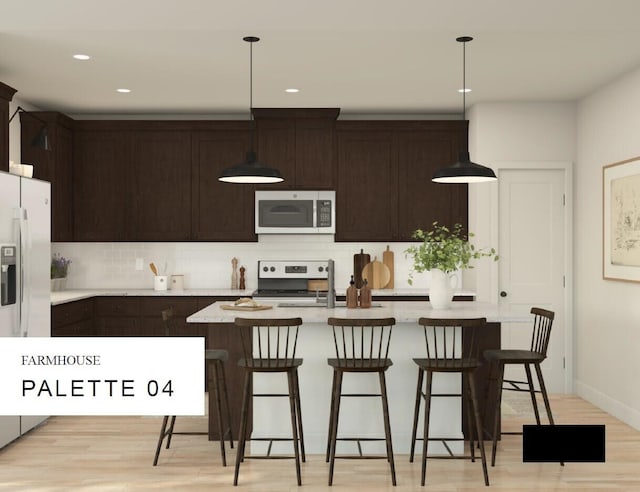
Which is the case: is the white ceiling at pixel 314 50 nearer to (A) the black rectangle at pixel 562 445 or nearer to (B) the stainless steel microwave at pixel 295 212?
(B) the stainless steel microwave at pixel 295 212

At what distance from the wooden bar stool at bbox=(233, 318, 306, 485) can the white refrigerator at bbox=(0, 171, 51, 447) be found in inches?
59.4

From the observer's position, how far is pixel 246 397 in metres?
4.22

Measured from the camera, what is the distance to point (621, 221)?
5.68 m

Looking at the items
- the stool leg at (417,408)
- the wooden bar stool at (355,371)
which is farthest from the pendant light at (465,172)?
the stool leg at (417,408)

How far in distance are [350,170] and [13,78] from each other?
2984mm

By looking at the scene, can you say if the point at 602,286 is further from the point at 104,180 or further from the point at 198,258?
the point at 104,180

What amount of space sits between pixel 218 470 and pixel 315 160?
3399 millimetres

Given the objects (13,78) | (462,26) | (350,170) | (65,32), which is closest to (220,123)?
(350,170)

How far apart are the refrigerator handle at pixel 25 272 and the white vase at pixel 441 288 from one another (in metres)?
2.68

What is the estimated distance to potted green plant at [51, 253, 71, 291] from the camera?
23.0 ft

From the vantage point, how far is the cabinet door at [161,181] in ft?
23.3

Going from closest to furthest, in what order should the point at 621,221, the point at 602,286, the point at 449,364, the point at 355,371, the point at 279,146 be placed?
1. the point at 355,371
2. the point at 449,364
3. the point at 621,221
4. the point at 602,286
5. the point at 279,146

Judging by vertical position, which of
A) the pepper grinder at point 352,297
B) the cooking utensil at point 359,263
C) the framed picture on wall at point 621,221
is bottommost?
the pepper grinder at point 352,297

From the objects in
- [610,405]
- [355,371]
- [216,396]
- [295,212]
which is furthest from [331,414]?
[295,212]
